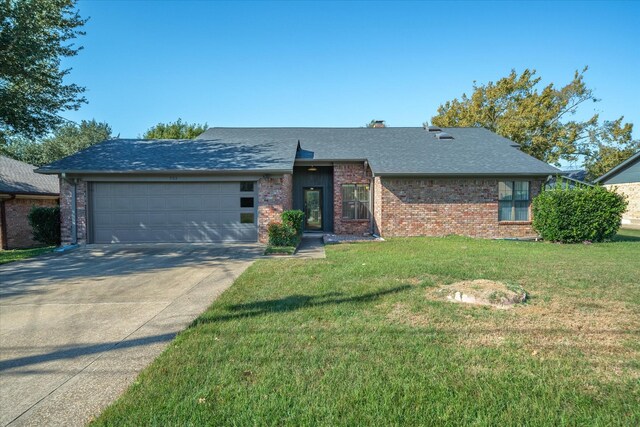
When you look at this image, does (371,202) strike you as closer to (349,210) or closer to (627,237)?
(349,210)

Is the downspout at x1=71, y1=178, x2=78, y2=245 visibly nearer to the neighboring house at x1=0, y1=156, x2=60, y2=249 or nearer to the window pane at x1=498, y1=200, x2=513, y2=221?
the neighboring house at x1=0, y1=156, x2=60, y2=249

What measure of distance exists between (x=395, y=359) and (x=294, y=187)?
13205mm

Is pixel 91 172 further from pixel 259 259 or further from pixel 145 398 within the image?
pixel 145 398

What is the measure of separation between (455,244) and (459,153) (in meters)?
5.65

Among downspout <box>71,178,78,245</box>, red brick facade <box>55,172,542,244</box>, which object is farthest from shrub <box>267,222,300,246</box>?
downspout <box>71,178,78,245</box>

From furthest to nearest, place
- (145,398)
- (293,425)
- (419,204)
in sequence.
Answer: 1. (419,204)
2. (145,398)
3. (293,425)

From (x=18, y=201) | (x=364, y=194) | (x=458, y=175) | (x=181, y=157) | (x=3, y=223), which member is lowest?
(x=3, y=223)

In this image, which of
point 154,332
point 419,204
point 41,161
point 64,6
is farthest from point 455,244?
point 41,161

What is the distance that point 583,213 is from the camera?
12086 mm

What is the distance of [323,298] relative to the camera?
5.41 meters

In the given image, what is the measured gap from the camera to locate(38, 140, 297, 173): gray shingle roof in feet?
39.3

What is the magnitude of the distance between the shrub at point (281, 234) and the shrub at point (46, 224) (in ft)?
28.7

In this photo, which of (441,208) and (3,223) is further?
(3,223)

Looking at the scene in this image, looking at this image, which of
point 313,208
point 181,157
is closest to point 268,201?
point 181,157
